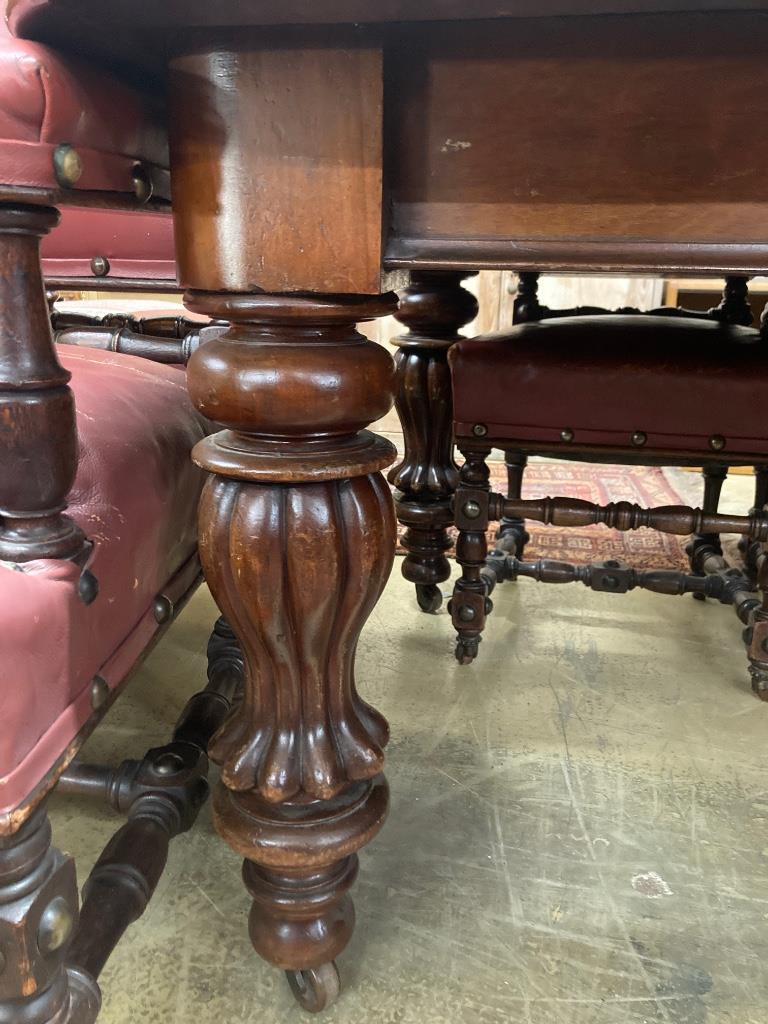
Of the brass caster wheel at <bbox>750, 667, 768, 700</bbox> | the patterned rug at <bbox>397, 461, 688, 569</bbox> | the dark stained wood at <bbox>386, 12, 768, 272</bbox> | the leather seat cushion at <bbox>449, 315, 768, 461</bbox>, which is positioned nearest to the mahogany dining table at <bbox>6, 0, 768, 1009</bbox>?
the dark stained wood at <bbox>386, 12, 768, 272</bbox>

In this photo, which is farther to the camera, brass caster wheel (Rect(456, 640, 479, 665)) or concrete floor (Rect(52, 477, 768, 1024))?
brass caster wheel (Rect(456, 640, 479, 665))

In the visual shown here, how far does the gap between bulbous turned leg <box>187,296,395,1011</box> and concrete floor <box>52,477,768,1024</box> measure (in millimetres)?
116

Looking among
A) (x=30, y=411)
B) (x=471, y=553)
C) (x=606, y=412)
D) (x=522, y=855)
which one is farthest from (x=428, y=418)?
(x=30, y=411)

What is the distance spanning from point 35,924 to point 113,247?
1097 millimetres

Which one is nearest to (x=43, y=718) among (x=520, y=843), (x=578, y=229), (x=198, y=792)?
(x=198, y=792)

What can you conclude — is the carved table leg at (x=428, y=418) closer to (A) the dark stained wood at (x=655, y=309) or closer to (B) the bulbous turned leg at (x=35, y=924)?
(A) the dark stained wood at (x=655, y=309)

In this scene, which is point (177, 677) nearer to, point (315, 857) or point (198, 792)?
point (198, 792)

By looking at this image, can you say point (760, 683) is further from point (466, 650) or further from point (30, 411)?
point (30, 411)

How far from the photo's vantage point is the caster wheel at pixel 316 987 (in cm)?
71

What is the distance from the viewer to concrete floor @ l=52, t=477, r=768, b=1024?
749 millimetres

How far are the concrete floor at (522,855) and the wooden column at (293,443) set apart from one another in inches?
4.6

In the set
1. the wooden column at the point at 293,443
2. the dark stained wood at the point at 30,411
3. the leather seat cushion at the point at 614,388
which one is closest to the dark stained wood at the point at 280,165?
the wooden column at the point at 293,443

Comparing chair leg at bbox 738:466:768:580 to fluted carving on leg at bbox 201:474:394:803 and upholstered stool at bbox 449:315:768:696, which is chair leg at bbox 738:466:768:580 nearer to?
upholstered stool at bbox 449:315:768:696

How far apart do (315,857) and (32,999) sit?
23 centimetres
